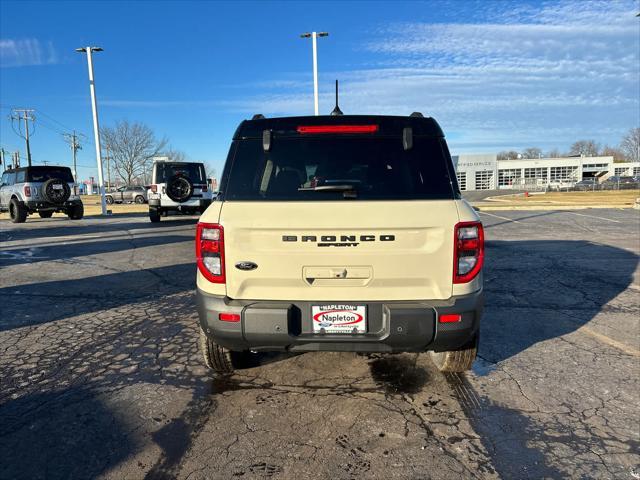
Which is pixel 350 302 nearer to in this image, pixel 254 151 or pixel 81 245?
pixel 254 151

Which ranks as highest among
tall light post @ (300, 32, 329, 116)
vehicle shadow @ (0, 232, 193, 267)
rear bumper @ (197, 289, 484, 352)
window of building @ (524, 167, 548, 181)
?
tall light post @ (300, 32, 329, 116)

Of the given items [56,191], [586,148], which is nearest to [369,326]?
[56,191]

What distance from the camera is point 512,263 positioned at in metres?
8.13

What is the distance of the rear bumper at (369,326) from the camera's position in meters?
2.75

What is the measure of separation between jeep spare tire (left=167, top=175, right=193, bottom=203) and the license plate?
13.8m

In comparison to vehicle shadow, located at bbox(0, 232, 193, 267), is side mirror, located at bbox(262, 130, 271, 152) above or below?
above

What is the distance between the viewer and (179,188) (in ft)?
51.0

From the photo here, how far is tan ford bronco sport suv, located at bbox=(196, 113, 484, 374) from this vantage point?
276 centimetres

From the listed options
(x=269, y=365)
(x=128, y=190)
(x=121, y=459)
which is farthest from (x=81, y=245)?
(x=128, y=190)

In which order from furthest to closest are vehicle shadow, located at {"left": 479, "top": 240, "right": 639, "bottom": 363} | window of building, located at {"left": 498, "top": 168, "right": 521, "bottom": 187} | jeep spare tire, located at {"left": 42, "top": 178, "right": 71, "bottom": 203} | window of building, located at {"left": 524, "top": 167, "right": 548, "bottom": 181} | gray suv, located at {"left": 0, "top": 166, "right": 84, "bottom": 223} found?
window of building, located at {"left": 524, "top": 167, "right": 548, "bottom": 181} → window of building, located at {"left": 498, "top": 168, "right": 521, "bottom": 187} → gray suv, located at {"left": 0, "top": 166, "right": 84, "bottom": 223} → jeep spare tire, located at {"left": 42, "top": 178, "right": 71, "bottom": 203} → vehicle shadow, located at {"left": 479, "top": 240, "right": 639, "bottom": 363}

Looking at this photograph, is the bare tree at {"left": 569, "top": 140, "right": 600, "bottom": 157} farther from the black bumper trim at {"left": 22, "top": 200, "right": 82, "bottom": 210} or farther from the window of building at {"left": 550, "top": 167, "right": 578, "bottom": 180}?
the black bumper trim at {"left": 22, "top": 200, "right": 82, "bottom": 210}

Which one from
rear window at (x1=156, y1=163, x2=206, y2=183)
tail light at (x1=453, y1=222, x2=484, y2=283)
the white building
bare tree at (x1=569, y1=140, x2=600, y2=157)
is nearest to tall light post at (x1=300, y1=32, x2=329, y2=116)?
rear window at (x1=156, y1=163, x2=206, y2=183)

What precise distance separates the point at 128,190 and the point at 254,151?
42.3 meters

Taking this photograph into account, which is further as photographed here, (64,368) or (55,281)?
(55,281)
